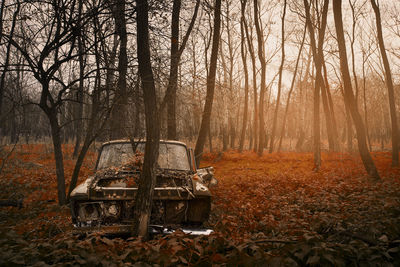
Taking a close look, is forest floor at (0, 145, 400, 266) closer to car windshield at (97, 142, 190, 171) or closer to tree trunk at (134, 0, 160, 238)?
tree trunk at (134, 0, 160, 238)

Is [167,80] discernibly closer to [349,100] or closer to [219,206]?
[219,206]

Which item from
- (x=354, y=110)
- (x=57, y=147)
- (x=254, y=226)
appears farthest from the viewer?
(x=354, y=110)

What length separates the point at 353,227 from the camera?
355cm

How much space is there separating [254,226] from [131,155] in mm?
2640

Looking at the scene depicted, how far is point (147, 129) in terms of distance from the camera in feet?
14.3

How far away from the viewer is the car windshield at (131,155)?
5.41 m

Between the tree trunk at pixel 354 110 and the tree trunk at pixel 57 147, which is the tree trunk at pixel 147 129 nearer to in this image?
the tree trunk at pixel 57 147

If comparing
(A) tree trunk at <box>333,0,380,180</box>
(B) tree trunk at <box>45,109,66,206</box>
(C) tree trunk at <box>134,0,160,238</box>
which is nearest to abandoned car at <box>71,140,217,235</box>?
(C) tree trunk at <box>134,0,160,238</box>

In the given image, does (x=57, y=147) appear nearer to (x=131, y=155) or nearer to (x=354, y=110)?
(x=131, y=155)

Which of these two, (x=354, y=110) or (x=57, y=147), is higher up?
(x=354, y=110)

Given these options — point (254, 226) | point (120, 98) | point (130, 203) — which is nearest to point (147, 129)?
point (130, 203)

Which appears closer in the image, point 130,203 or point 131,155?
point 130,203

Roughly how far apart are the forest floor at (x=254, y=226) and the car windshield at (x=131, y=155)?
127 cm

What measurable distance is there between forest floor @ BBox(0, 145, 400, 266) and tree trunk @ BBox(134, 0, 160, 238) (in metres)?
0.50
